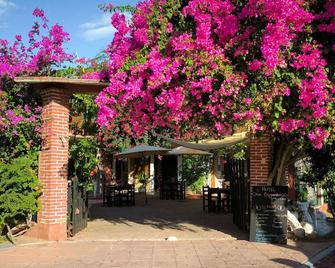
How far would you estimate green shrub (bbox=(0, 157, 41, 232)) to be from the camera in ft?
28.9

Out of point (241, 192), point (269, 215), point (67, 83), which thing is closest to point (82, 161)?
point (67, 83)

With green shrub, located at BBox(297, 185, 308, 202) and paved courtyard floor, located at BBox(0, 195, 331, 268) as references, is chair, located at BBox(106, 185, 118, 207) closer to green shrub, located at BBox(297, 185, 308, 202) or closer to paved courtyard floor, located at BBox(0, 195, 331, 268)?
paved courtyard floor, located at BBox(0, 195, 331, 268)

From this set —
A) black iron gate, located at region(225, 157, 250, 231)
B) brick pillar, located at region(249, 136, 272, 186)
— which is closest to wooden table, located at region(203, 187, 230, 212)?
black iron gate, located at region(225, 157, 250, 231)

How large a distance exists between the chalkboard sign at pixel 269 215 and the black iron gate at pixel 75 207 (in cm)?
379

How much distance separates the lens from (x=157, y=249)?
27.4ft

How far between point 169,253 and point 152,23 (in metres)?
4.04

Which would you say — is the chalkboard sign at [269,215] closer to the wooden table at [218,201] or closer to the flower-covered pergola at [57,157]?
the flower-covered pergola at [57,157]

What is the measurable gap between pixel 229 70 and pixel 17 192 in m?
5.09

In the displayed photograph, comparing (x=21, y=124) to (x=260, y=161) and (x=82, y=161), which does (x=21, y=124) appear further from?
(x=260, y=161)

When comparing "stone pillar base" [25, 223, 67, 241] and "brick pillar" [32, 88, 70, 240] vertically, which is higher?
"brick pillar" [32, 88, 70, 240]

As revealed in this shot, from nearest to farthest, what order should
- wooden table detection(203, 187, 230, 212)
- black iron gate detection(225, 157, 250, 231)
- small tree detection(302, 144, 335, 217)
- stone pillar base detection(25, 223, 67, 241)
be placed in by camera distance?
stone pillar base detection(25, 223, 67, 241), black iron gate detection(225, 157, 250, 231), small tree detection(302, 144, 335, 217), wooden table detection(203, 187, 230, 212)

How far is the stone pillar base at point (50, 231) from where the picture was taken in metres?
9.30

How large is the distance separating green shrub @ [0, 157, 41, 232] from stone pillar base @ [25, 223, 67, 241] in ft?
1.15

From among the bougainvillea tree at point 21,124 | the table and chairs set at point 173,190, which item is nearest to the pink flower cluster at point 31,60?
the bougainvillea tree at point 21,124
